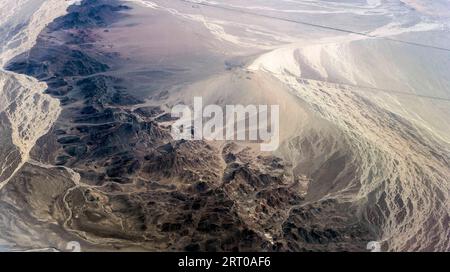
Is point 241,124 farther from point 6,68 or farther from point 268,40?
point 6,68

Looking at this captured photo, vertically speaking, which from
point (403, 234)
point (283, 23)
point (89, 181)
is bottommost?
point (403, 234)

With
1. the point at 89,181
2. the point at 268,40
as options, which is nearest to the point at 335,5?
the point at 268,40

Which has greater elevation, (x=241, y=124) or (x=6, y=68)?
(x=6, y=68)

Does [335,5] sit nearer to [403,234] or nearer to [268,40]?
[268,40]

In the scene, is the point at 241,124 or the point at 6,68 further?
the point at 6,68

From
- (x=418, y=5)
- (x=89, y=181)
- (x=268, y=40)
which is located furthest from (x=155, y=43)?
(x=418, y=5)

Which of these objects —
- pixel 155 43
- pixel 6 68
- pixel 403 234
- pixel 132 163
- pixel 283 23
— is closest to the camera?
pixel 403 234

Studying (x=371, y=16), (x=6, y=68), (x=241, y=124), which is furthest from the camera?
(x=371, y=16)

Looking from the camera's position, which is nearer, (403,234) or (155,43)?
(403,234)

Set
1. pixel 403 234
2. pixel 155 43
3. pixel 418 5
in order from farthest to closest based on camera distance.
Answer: pixel 418 5 → pixel 155 43 → pixel 403 234
